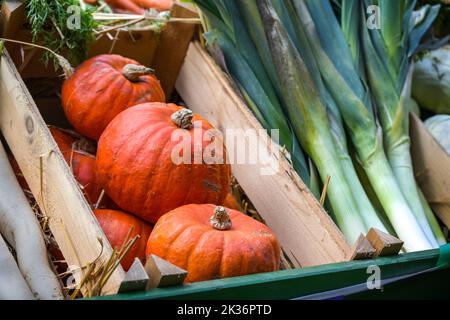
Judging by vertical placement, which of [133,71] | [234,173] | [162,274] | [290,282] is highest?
[133,71]

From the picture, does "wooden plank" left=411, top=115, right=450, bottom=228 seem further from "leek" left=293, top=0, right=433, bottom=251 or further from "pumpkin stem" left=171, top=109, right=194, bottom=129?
"pumpkin stem" left=171, top=109, right=194, bottom=129

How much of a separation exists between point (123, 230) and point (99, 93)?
47 cm

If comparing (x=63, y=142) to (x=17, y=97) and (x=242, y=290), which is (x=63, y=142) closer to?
(x=17, y=97)

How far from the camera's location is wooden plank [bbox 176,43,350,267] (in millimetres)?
1854

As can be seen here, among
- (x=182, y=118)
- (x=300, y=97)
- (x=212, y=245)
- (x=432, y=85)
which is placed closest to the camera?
(x=212, y=245)

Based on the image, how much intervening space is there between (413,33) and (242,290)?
60.7 inches

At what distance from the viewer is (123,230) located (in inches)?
69.8

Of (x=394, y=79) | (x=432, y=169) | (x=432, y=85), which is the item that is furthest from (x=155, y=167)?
(x=432, y=85)

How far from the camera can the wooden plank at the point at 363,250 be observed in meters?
1.62

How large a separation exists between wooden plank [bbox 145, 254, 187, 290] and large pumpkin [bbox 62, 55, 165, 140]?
0.79 m

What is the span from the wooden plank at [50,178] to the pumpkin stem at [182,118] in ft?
1.09

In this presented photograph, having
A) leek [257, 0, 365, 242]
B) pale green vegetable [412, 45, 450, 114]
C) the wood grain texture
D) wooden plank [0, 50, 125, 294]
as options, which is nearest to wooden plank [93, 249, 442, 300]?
wooden plank [0, 50, 125, 294]

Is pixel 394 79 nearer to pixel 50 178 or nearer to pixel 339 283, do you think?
pixel 339 283

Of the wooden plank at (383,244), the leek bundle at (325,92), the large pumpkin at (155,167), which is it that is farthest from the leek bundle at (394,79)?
the large pumpkin at (155,167)
